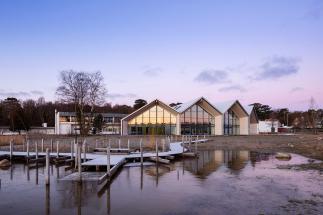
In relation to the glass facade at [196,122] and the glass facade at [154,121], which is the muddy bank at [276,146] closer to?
the glass facade at [154,121]

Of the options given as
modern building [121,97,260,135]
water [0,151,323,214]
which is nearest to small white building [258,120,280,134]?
modern building [121,97,260,135]

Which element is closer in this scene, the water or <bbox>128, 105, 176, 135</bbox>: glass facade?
the water

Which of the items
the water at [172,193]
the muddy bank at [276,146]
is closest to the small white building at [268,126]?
the muddy bank at [276,146]

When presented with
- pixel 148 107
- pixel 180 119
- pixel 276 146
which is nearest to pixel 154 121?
pixel 148 107

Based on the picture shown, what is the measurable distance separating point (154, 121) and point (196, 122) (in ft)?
25.0

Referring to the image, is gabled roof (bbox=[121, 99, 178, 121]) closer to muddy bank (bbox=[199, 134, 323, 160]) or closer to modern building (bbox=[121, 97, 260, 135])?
modern building (bbox=[121, 97, 260, 135])

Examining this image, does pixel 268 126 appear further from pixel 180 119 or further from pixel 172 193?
pixel 172 193

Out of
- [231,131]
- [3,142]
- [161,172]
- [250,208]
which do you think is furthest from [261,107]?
[250,208]

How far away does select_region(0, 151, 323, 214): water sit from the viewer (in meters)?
12.6

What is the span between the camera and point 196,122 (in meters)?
64.0

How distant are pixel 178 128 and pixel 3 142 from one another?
96.0ft

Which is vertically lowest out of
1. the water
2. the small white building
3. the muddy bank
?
the water

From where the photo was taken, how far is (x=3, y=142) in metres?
40.3

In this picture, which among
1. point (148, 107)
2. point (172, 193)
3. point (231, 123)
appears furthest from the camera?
point (231, 123)
